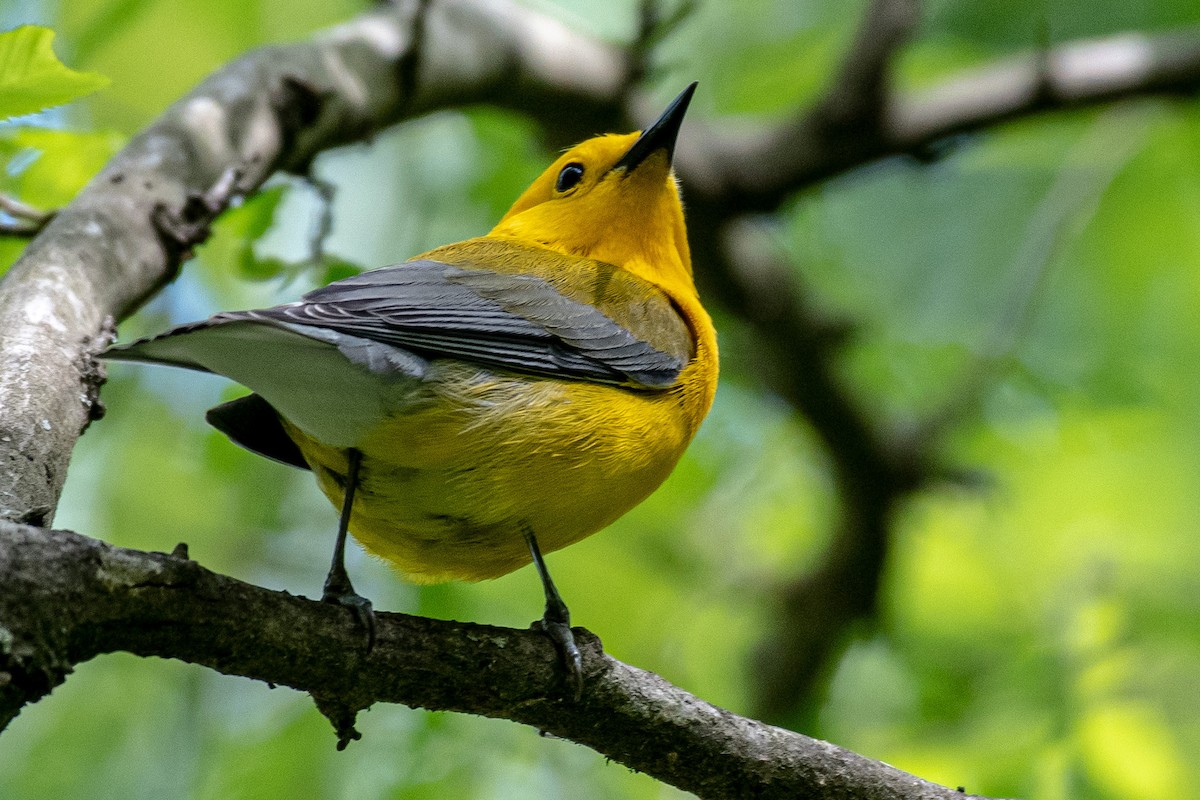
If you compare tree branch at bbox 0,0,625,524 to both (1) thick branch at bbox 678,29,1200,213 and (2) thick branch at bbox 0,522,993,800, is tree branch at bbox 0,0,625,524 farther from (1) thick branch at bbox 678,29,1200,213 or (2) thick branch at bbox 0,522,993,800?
(1) thick branch at bbox 678,29,1200,213

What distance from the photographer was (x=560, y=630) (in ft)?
11.1

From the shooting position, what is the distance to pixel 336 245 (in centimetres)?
759

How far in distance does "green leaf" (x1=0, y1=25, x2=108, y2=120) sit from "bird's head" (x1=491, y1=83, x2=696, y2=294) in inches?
111

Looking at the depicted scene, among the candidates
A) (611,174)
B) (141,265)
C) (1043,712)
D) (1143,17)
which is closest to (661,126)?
(611,174)

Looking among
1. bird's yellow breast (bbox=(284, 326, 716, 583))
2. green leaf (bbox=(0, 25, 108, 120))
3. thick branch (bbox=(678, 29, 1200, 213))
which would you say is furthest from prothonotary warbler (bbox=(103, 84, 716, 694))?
thick branch (bbox=(678, 29, 1200, 213))

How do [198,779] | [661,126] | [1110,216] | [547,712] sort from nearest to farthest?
[547,712], [661,126], [198,779], [1110,216]

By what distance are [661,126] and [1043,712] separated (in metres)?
3.20

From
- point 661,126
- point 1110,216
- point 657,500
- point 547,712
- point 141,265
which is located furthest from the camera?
point 1110,216

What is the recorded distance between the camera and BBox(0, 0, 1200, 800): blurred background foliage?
563 centimetres

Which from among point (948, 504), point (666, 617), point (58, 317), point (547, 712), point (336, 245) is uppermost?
point (948, 504)

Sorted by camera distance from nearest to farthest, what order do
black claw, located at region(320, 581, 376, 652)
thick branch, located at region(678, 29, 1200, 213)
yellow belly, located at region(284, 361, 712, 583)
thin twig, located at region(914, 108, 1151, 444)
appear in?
black claw, located at region(320, 581, 376, 652), yellow belly, located at region(284, 361, 712, 583), thick branch, located at region(678, 29, 1200, 213), thin twig, located at region(914, 108, 1151, 444)

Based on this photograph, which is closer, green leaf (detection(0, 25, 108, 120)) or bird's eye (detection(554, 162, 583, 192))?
green leaf (detection(0, 25, 108, 120))

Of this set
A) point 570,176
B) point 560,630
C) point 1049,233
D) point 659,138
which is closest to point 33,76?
point 560,630

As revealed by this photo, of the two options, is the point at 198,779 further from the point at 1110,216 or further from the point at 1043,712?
the point at 1110,216
